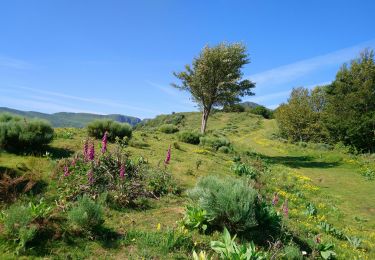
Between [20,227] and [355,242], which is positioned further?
[355,242]

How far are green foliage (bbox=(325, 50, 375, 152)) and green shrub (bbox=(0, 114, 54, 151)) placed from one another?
30.6m

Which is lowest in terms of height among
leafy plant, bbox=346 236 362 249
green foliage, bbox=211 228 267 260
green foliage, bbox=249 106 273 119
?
leafy plant, bbox=346 236 362 249

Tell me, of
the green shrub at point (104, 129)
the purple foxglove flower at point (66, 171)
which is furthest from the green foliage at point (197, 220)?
the green shrub at point (104, 129)

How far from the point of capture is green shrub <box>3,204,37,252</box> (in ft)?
17.8

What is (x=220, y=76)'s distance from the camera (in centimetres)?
2855

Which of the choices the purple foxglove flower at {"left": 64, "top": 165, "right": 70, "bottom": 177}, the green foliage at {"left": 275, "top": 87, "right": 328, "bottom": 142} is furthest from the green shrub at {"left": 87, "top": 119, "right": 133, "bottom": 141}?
the green foliage at {"left": 275, "top": 87, "right": 328, "bottom": 142}

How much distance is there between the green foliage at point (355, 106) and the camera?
32.3 metres

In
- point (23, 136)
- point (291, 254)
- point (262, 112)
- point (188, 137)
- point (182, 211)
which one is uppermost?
point (262, 112)

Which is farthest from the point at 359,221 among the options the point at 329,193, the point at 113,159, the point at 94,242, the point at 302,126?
the point at 302,126

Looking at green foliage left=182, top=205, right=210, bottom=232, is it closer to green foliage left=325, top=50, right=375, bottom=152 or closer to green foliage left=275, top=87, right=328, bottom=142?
green foliage left=325, top=50, right=375, bottom=152

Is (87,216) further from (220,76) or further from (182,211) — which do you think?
(220,76)

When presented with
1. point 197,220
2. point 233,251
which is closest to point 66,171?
point 197,220

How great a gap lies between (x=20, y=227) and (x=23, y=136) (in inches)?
222

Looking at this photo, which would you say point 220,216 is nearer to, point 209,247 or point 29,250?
point 209,247
